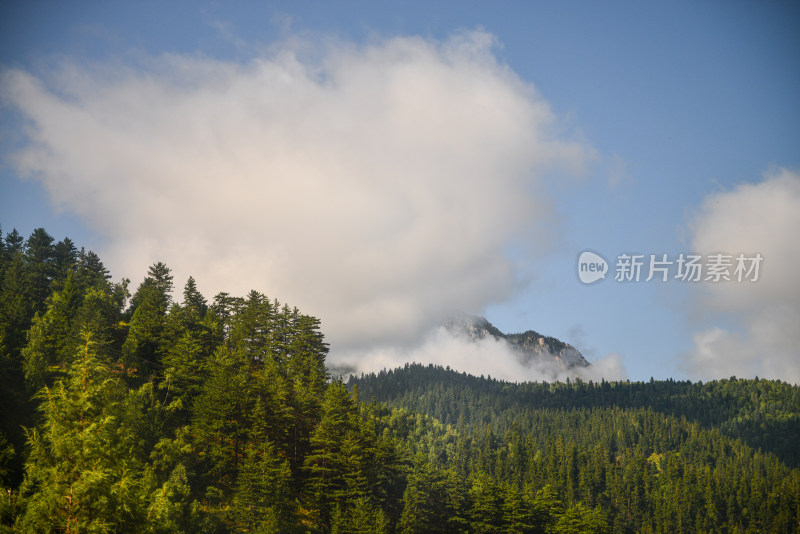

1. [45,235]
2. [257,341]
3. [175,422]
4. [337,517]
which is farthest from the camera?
[45,235]

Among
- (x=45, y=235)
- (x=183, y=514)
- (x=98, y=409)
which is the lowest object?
(x=183, y=514)

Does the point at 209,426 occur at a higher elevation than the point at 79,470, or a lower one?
higher

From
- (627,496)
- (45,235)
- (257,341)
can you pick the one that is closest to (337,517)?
(257,341)

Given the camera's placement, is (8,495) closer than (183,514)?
Yes

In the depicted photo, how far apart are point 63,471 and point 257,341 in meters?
60.2

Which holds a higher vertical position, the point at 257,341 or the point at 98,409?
the point at 257,341

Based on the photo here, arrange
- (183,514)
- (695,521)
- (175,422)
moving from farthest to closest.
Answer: (695,521)
(175,422)
(183,514)

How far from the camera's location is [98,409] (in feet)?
96.2

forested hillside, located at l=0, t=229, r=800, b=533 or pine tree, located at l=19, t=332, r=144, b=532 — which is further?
forested hillside, located at l=0, t=229, r=800, b=533

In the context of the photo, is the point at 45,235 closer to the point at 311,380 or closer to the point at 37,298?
the point at 37,298

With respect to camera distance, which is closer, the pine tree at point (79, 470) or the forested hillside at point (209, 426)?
the pine tree at point (79, 470)

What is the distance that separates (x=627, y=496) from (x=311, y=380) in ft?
534

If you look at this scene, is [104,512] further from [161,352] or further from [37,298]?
[37,298]

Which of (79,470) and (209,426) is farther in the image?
(209,426)
